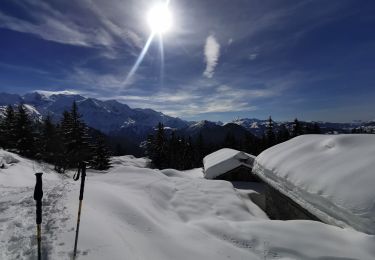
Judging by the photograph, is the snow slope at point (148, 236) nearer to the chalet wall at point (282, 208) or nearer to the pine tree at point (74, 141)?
the chalet wall at point (282, 208)

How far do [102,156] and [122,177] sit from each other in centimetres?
3433

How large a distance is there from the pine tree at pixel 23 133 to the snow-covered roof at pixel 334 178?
40499 mm

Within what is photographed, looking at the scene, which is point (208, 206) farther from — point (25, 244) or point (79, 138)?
point (79, 138)

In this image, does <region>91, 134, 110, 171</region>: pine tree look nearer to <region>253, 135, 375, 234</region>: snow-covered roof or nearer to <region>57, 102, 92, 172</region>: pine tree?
<region>57, 102, 92, 172</region>: pine tree

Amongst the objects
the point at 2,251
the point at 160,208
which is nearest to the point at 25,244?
the point at 2,251

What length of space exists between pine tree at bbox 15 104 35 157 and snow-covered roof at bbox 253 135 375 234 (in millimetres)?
40499

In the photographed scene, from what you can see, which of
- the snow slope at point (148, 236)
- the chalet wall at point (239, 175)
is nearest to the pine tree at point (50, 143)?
the chalet wall at point (239, 175)

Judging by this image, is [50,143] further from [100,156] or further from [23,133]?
[100,156]

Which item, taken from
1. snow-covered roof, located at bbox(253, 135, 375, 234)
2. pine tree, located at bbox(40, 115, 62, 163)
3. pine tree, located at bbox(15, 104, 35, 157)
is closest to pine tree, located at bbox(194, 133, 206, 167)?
pine tree, located at bbox(40, 115, 62, 163)

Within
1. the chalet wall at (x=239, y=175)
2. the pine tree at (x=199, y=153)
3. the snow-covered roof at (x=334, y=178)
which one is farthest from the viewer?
the pine tree at (x=199, y=153)

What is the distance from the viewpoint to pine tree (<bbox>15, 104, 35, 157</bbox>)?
1545 inches

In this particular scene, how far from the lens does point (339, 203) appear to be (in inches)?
245

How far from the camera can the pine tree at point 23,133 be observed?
3925 centimetres

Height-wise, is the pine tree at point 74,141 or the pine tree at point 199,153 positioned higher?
the pine tree at point 74,141
